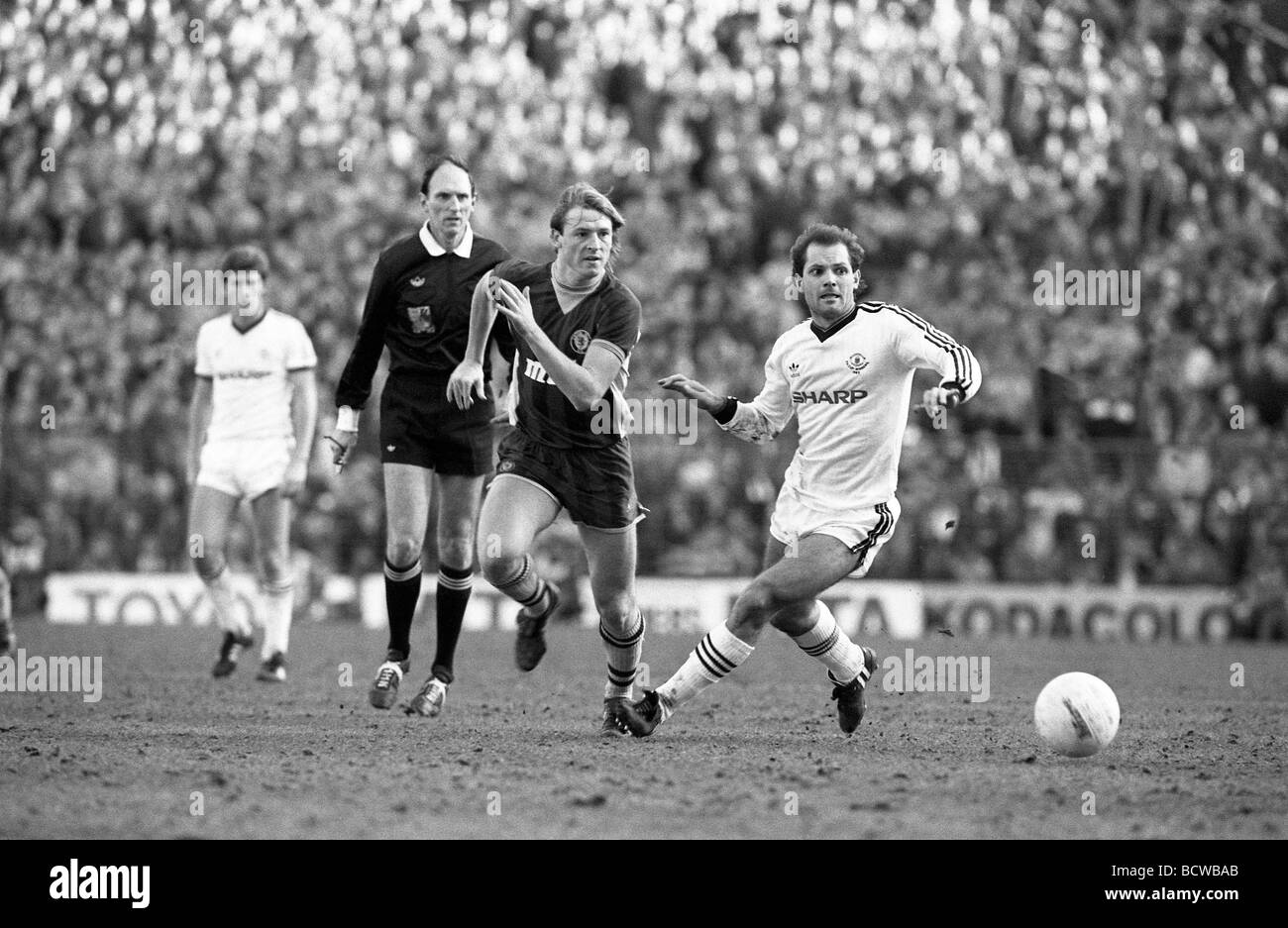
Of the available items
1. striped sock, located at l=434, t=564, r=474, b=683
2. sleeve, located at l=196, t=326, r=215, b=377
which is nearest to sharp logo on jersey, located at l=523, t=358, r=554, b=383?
striped sock, located at l=434, t=564, r=474, b=683

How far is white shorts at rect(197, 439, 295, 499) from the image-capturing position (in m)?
11.0

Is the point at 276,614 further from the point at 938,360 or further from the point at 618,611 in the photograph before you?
the point at 938,360

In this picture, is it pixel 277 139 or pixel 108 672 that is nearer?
pixel 108 672

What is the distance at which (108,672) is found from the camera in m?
12.0

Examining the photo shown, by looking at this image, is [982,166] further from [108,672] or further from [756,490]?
[108,672]

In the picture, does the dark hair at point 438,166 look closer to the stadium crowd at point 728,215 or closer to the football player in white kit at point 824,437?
the football player in white kit at point 824,437

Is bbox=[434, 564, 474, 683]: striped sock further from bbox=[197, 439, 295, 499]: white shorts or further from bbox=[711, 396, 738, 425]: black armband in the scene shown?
bbox=[197, 439, 295, 499]: white shorts

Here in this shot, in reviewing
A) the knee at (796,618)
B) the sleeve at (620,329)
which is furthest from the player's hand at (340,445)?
the knee at (796,618)

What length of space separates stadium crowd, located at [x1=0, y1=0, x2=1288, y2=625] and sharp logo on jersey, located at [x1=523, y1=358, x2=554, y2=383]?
35.5ft

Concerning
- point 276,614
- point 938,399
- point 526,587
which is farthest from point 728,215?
point 938,399

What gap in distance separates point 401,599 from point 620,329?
2098 mm

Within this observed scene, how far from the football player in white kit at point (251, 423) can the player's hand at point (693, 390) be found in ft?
12.6
